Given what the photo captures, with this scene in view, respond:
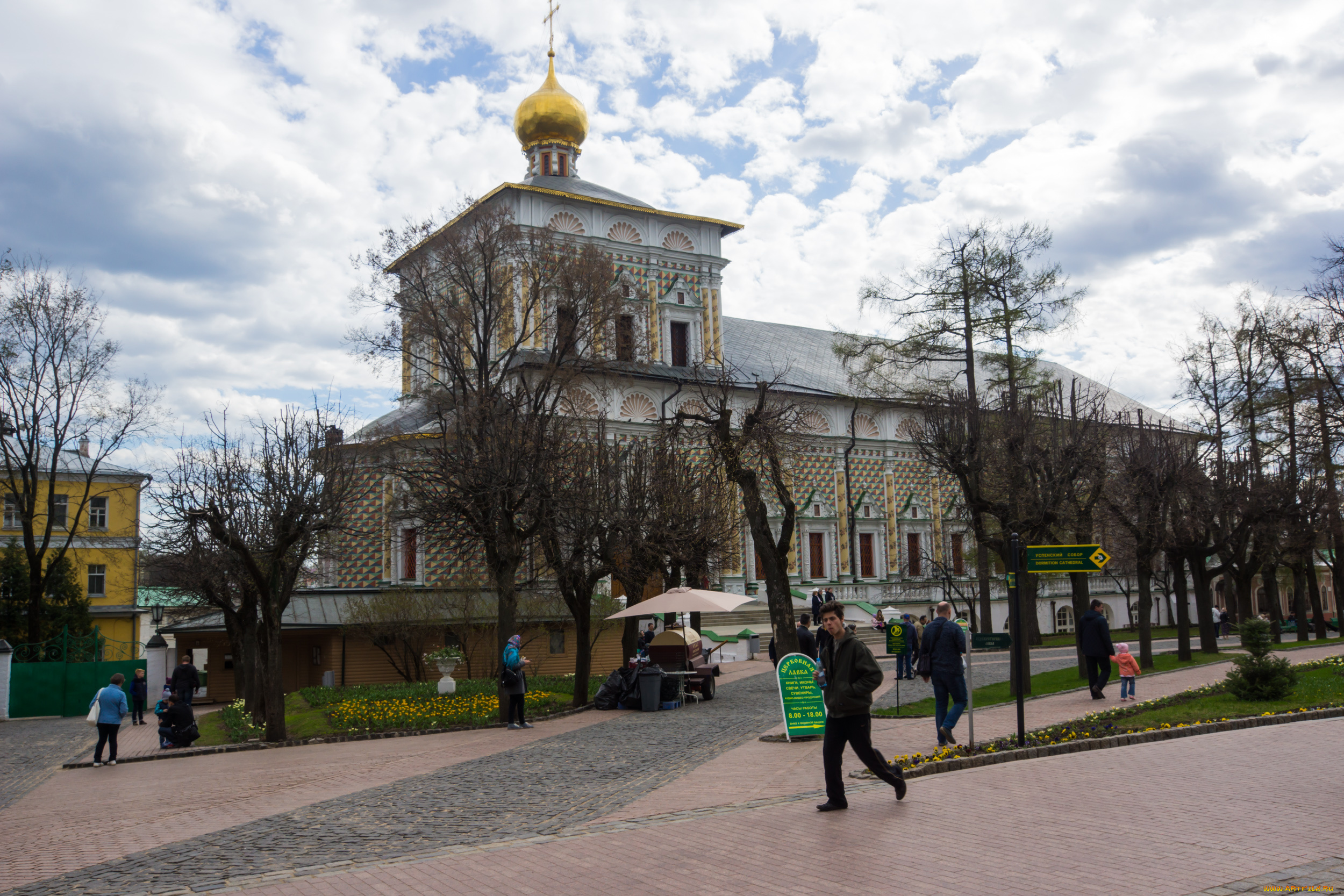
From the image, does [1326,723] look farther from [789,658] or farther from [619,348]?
[619,348]

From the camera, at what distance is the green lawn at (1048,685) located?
17250 millimetres

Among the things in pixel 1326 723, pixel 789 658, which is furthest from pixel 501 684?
pixel 1326 723

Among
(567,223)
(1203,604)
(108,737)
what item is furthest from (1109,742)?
(567,223)

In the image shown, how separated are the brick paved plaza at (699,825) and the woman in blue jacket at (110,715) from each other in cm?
213

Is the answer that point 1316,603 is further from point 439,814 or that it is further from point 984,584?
point 439,814

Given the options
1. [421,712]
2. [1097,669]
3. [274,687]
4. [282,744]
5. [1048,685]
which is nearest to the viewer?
[1097,669]

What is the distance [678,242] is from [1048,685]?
98.1 feet

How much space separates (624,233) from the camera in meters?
44.5

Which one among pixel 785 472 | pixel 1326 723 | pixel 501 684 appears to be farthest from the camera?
pixel 785 472

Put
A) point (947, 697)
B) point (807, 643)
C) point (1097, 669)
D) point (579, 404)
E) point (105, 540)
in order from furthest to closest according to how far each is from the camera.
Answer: point (105, 540)
point (579, 404)
point (807, 643)
point (1097, 669)
point (947, 697)

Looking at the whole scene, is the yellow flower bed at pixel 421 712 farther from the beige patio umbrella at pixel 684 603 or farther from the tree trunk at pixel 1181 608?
the tree trunk at pixel 1181 608

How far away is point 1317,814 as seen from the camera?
806 centimetres

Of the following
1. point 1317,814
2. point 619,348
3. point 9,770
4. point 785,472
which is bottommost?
point 9,770

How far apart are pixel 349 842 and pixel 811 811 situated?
3.89 meters
